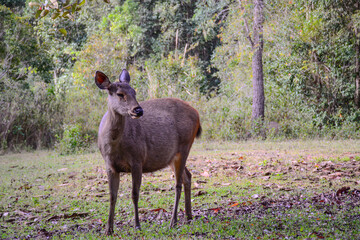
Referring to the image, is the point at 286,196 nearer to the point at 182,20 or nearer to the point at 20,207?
the point at 20,207

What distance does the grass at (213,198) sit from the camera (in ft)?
14.9

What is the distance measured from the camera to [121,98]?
4.61m

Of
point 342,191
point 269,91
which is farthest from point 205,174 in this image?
point 269,91

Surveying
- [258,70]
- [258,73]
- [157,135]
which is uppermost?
[258,70]

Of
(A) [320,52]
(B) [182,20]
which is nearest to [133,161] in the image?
(A) [320,52]

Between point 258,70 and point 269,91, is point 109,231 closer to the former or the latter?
point 258,70

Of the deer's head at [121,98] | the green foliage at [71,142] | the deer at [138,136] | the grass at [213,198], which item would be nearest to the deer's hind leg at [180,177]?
the deer at [138,136]

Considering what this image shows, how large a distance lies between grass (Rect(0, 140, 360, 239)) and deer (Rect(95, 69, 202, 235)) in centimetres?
54

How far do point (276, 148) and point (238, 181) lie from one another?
474cm

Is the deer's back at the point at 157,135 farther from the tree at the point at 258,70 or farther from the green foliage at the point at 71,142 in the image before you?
the tree at the point at 258,70

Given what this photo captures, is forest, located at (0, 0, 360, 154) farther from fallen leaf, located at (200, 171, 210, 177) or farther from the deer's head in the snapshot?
the deer's head

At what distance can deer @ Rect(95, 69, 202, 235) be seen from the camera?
4.65m

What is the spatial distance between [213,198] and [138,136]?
6.84ft

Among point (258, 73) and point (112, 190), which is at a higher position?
point (258, 73)
